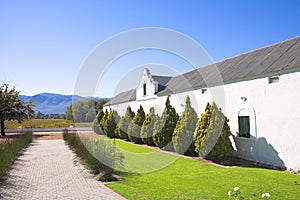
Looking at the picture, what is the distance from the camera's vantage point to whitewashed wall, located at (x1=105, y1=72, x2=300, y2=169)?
1052cm

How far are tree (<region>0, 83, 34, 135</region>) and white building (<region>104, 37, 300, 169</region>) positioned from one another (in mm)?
23354

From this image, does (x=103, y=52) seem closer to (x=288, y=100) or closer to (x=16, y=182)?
(x=16, y=182)

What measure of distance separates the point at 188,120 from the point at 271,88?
532cm

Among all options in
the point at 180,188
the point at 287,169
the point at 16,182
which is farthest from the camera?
the point at 287,169

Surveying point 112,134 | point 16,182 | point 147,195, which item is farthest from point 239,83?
point 112,134

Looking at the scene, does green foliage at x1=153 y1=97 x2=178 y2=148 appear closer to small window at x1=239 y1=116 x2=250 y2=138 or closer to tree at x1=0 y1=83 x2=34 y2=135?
small window at x1=239 y1=116 x2=250 y2=138

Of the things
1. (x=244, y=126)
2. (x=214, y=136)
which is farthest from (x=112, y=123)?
(x=244, y=126)

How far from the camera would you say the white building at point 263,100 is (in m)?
10.6

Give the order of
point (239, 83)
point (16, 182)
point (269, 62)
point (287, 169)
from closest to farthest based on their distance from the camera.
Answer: point (16, 182) < point (287, 169) < point (269, 62) < point (239, 83)

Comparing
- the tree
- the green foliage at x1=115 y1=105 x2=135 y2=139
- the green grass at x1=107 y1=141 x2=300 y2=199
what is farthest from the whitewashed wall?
the tree

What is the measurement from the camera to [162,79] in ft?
91.6

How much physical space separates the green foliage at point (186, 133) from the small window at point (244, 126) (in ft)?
9.32

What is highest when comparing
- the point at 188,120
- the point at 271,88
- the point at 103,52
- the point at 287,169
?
the point at 103,52

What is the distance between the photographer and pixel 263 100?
39.2 ft
